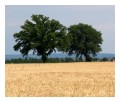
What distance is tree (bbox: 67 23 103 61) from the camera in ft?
232

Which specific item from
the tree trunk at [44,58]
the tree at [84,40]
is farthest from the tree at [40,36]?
the tree at [84,40]

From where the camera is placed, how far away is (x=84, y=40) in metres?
76.6

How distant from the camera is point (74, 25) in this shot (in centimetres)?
7625

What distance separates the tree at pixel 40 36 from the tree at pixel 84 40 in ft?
16.1

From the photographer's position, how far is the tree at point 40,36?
199ft

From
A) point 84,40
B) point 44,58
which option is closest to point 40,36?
point 44,58

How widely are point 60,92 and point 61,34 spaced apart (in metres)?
50.0

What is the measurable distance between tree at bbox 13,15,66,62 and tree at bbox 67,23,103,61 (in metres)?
4.89

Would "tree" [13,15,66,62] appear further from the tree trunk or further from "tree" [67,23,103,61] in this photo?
"tree" [67,23,103,61]

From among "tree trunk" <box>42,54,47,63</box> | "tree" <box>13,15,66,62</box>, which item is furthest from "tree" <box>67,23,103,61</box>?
"tree trunk" <box>42,54,47,63</box>

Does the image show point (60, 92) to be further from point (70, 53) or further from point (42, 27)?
point (70, 53)

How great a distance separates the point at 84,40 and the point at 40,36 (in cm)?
1690

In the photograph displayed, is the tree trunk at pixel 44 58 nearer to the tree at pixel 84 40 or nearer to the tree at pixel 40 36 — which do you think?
the tree at pixel 40 36
